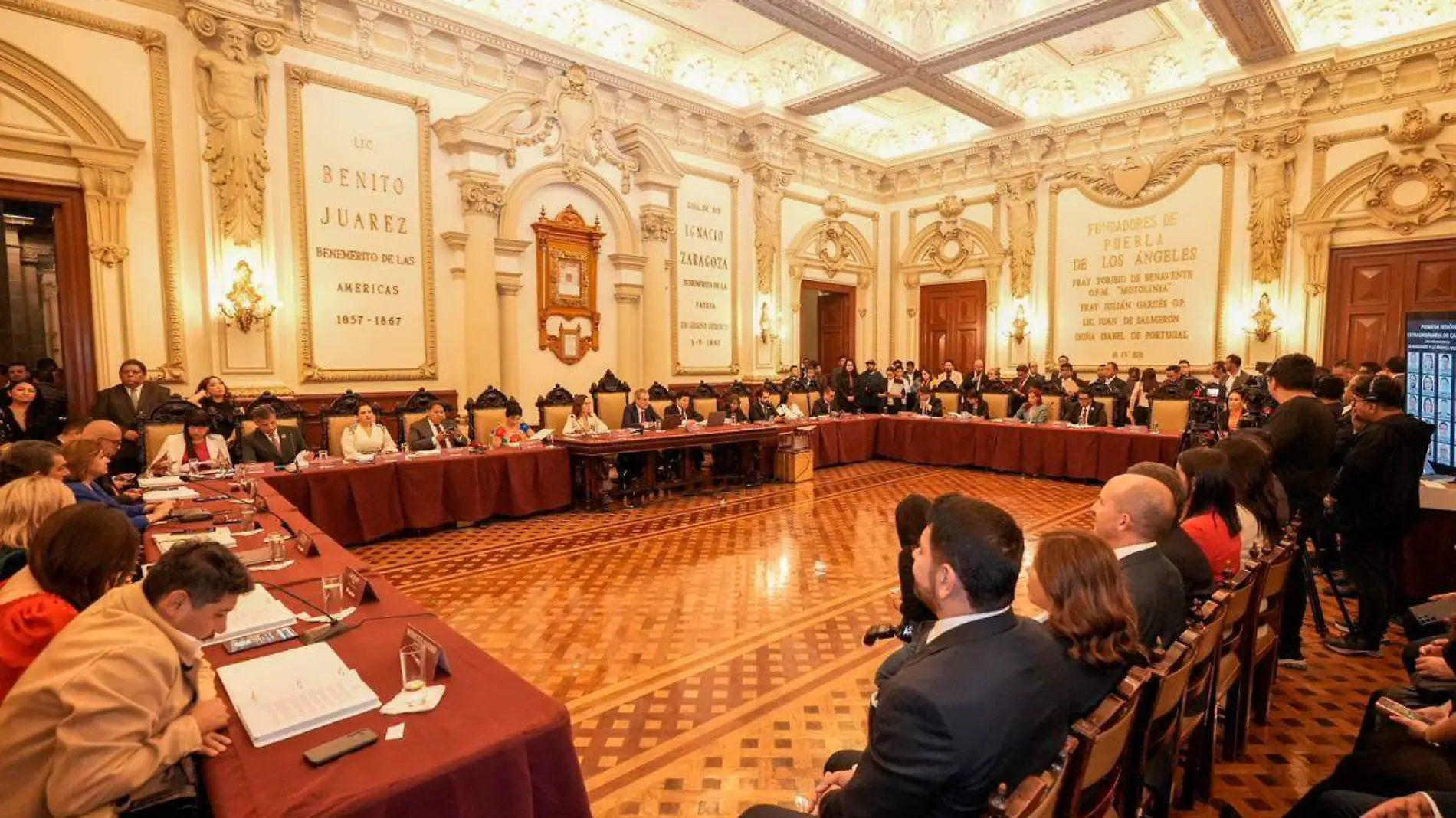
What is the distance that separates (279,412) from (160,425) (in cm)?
100

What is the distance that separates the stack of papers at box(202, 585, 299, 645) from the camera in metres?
2.07

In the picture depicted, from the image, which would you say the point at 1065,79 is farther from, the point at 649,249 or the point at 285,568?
the point at 285,568

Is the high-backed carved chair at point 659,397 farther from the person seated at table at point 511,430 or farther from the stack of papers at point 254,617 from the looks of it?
the stack of papers at point 254,617

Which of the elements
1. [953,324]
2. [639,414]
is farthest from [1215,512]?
[953,324]

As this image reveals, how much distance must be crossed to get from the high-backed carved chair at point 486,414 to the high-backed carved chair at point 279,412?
1.60m

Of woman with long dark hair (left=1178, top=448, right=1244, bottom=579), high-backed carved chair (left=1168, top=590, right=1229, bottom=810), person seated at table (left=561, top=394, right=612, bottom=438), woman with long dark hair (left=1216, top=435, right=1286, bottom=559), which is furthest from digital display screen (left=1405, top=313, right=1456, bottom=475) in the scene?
person seated at table (left=561, top=394, right=612, bottom=438)

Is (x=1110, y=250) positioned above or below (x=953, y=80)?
below

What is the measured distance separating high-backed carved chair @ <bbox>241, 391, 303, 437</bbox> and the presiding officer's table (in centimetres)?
546

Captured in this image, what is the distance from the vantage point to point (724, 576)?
5086 mm

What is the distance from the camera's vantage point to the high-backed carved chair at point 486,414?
7574mm

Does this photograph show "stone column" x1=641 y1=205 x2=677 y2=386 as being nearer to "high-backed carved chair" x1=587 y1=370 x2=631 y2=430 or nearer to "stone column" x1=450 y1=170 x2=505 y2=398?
"high-backed carved chair" x1=587 y1=370 x2=631 y2=430

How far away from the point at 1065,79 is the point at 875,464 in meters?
7.37

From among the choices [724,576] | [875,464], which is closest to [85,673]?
[724,576]

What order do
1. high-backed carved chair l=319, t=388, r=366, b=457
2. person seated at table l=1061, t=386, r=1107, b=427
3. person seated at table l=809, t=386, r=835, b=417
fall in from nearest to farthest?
1. high-backed carved chair l=319, t=388, r=366, b=457
2. person seated at table l=1061, t=386, r=1107, b=427
3. person seated at table l=809, t=386, r=835, b=417
